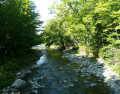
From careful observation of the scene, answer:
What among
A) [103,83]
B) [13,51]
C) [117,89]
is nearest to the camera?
[117,89]

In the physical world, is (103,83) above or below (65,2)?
below

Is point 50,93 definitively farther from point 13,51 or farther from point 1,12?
point 1,12

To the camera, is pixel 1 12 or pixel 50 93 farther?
pixel 1 12

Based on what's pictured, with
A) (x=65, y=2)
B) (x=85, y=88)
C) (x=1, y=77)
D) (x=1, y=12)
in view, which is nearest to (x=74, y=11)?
(x=65, y=2)

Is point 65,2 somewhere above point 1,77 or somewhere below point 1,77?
above

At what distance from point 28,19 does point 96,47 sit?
12905 mm

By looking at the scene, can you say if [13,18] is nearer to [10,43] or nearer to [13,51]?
[10,43]

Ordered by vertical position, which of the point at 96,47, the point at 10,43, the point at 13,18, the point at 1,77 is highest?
the point at 13,18

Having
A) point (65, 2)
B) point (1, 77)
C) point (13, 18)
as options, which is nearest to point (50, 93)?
point (1, 77)

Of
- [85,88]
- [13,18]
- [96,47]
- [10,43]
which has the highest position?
[13,18]

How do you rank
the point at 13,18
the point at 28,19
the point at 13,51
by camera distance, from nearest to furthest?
the point at 13,18, the point at 13,51, the point at 28,19

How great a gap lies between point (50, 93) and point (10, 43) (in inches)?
324

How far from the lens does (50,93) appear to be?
20.2ft

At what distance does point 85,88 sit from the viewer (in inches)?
261
